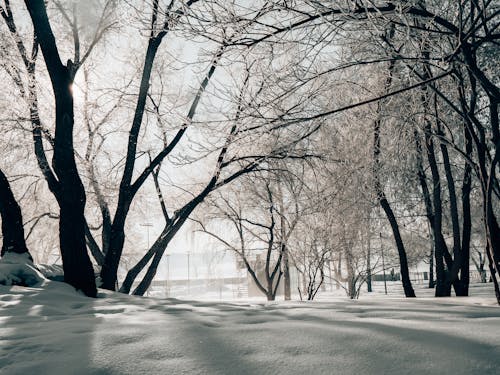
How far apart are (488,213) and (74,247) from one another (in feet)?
16.1

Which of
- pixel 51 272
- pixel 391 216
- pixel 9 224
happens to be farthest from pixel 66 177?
pixel 391 216

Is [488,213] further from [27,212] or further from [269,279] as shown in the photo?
[27,212]

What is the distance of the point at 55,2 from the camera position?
7.17 m

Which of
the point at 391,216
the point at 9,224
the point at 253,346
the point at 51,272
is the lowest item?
the point at 253,346

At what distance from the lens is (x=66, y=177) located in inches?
191

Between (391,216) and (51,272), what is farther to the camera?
(391,216)

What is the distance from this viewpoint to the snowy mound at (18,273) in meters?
4.61

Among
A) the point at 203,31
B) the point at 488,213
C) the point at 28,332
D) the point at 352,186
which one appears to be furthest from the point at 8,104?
the point at 488,213

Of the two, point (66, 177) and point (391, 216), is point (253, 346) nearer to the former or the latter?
point (66, 177)

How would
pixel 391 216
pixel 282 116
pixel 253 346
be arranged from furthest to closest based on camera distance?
1. pixel 391 216
2. pixel 282 116
3. pixel 253 346

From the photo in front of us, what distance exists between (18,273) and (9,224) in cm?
84

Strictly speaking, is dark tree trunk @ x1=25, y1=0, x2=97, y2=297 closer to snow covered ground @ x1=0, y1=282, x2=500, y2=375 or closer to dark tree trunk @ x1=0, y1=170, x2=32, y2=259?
dark tree trunk @ x1=0, y1=170, x2=32, y2=259

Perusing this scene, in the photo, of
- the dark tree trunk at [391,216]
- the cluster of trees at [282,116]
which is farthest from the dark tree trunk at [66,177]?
the dark tree trunk at [391,216]

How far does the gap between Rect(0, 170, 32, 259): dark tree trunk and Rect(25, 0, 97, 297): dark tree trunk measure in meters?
0.81
